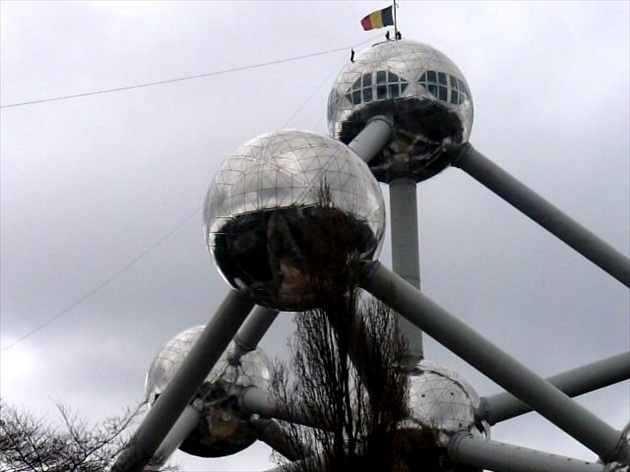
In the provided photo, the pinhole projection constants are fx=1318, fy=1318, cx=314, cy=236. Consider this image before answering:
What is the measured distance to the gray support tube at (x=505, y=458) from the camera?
13.8 meters

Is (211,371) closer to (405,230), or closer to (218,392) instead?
(218,392)

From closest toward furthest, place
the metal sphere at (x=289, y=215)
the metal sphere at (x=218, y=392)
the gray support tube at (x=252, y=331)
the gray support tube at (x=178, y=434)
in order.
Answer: the metal sphere at (x=289, y=215)
the gray support tube at (x=178, y=434)
the metal sphere at (x=218, y=392)
the gray support tube at (x=252, y=331)

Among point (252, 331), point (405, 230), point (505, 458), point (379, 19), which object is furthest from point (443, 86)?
point (505, 458)

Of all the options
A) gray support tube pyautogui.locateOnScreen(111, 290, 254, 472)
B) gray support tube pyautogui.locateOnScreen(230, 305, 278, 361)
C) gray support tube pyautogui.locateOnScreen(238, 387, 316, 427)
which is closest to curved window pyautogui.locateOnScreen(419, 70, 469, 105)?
gray support tube pyautogui.locateOnScreen(230, 305, 278, 361)

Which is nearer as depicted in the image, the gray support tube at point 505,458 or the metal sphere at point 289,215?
the metal sphere at point 289,215

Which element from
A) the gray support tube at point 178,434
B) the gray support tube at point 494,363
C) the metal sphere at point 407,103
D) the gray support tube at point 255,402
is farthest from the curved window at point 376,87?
the gray support tube at point 178,434

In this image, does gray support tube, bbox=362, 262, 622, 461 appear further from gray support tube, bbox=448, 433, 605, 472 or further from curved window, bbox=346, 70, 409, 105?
curved window, bbox=346, 70, 409, 105

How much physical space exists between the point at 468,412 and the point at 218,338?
3307 mm

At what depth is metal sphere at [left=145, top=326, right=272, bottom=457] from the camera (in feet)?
57.2

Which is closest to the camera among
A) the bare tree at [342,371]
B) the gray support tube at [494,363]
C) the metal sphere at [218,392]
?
the bare tree at [342,371]

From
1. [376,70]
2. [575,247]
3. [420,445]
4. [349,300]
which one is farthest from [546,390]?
[376,70]

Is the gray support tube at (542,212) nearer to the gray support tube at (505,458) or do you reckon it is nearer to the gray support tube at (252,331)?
the gray support tube at (252,331)

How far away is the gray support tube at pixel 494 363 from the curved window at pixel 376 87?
391 cm

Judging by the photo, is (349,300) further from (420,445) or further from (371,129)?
(371,129)
